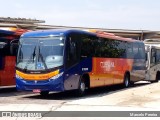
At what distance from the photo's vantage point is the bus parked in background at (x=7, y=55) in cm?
1969

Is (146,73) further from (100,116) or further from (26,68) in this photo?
(100,116)

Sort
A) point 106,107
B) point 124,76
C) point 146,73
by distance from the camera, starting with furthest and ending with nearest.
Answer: point 146,73, point 124,76, point 106,107

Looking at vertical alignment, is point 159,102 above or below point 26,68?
below

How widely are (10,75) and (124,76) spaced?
7.64 meters

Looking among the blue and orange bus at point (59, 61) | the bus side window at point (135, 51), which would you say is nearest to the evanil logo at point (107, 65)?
the blue and orange bus at point (59, 61)

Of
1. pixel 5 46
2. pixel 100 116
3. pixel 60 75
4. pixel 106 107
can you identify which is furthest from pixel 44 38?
pixel 100 116

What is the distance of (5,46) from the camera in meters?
19.8

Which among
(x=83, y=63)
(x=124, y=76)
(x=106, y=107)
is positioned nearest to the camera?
(x=106, y=107)

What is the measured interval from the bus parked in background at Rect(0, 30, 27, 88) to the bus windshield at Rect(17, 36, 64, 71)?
1831mm

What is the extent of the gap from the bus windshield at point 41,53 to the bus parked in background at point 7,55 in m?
1.83

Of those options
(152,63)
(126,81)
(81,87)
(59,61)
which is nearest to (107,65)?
(81,87)

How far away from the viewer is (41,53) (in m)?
17.3

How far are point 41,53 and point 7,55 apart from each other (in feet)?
11.2

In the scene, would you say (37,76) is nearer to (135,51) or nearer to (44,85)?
(44,85)
